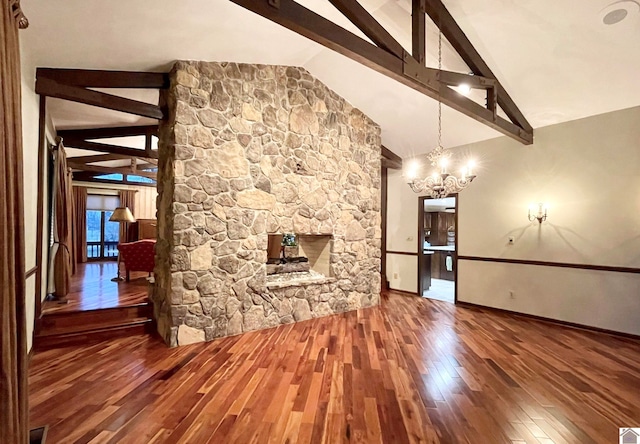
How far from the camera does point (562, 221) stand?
15.5 feet

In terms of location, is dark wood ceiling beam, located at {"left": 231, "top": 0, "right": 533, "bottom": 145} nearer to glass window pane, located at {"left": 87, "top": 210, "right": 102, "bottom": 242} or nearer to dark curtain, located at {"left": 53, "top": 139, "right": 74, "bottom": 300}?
dark curtain, located at {"left": 53, "top": 139, "right": 74, "bottom": 300}

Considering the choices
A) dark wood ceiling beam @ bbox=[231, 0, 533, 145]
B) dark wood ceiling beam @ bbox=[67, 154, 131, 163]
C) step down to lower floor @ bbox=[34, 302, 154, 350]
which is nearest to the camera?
dark wood ceiling beam @ bbox=[231, 0, 533, 145]

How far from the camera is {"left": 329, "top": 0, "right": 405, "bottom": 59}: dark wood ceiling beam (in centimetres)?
259

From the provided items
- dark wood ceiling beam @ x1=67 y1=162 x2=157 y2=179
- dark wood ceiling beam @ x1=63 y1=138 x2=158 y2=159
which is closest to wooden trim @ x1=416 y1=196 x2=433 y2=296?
dark wood ceiling beam @ x1=63 y1=138 x2=158 y2=159

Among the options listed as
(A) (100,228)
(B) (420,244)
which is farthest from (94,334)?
(A) (100,228)

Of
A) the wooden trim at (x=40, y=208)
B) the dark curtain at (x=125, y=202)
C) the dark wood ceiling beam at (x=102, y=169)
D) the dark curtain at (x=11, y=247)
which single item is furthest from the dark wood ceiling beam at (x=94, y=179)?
the dark curtain at (x=11, y=247)

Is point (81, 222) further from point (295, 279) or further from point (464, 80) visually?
point (464, 80)

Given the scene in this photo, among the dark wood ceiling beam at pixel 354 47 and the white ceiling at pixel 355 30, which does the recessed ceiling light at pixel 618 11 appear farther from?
the dark wood ceiling beam at pixel 354 47

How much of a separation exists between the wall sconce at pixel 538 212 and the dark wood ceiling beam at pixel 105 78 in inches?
215

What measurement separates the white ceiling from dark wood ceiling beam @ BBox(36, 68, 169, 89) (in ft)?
0.27

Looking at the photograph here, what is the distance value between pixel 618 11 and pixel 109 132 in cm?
678

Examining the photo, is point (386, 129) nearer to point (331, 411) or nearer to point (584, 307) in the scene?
point (584, 307)

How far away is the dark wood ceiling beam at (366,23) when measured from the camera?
259cm

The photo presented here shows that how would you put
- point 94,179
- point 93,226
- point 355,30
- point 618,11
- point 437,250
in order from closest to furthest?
point 618,11
point 355,30
point 437,250
point 94,179
point 93,226
